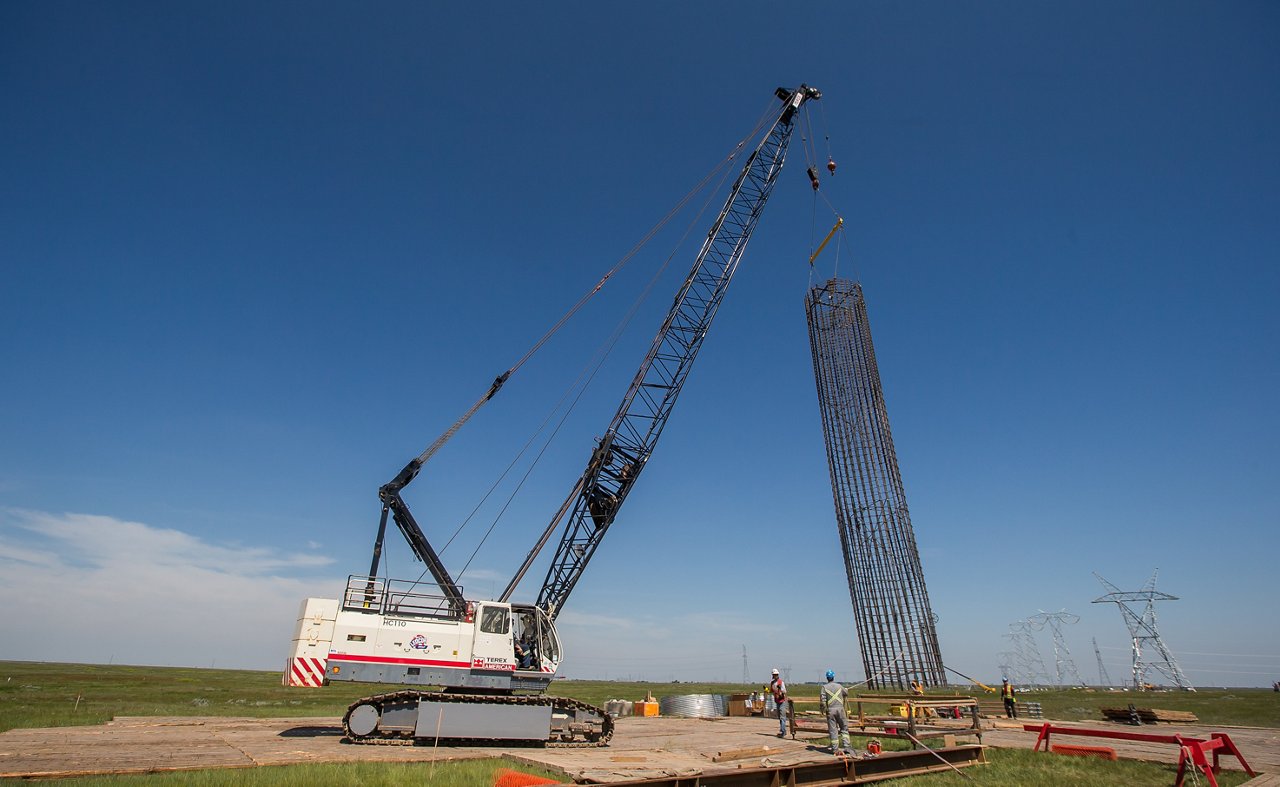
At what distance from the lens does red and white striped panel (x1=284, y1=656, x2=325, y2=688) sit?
51.3 ft

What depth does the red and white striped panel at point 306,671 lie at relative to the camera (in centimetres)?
1564

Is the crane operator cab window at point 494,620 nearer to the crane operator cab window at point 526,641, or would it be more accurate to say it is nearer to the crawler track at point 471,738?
the crane operator cab window at point 526,641

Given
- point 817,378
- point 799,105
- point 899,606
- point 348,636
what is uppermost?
point 799,105

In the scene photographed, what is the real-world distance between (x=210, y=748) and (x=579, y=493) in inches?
594

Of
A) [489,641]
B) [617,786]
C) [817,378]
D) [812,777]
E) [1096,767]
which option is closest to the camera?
[617,786]

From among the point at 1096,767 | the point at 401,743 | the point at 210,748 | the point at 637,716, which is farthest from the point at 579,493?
the point at 1096,767

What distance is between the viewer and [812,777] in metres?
10.8

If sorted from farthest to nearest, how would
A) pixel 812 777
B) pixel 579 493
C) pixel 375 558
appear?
pixel 579 493 < pixel 375 558 < pixel 812 777

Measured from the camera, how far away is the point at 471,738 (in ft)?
51.2

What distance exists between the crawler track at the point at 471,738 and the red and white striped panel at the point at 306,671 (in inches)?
45.8

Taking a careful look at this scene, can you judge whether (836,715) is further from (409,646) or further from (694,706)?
(694,706)

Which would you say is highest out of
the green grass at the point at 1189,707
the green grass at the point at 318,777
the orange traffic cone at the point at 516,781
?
the green grass at the point at 1189,707

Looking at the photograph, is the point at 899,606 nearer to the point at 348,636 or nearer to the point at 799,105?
the point at 348,636

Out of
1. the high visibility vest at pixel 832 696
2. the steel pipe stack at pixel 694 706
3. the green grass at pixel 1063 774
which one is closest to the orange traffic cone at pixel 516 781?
the green grass at pixel 1063 774
